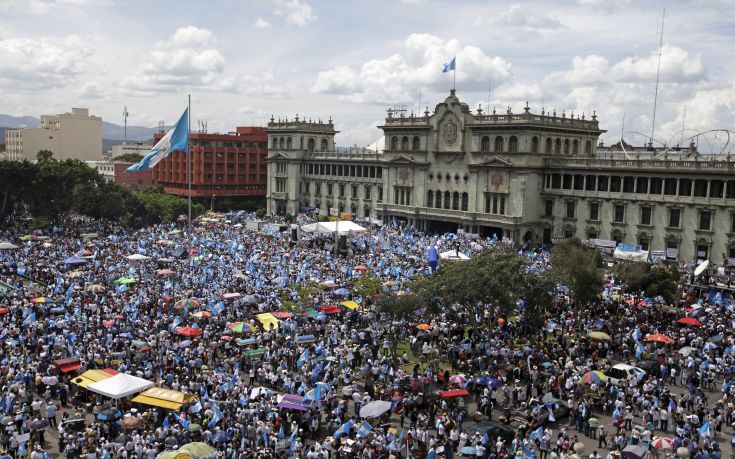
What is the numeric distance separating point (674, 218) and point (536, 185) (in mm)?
13901

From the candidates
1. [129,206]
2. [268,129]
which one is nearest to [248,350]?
[129,206]

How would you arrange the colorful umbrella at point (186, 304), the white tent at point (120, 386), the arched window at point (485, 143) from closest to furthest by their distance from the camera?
the white tent at point (120, 386) → the colorful umbrella at point (186, 304) → the arched window at point (485, 143)

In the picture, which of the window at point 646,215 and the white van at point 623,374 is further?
the window at point 646,215

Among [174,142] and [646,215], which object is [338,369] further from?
[646,215]

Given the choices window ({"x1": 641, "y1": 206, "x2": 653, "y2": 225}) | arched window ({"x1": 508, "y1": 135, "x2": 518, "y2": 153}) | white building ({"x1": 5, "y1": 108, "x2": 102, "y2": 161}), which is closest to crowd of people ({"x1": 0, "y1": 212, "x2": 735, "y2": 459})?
window ({"x1": 641, "y1": 206, "x2": 653, "y2": 225})

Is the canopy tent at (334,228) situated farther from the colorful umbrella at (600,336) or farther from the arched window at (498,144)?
the colorful umbrella at (600,336)

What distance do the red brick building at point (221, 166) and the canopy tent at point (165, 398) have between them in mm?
79793

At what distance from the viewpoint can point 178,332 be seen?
3052cm

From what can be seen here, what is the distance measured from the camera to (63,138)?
155 m

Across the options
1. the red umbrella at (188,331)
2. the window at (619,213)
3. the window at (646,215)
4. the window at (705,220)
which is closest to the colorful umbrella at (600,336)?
the red umbrella at (188,331)

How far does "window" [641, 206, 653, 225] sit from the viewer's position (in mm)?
59281

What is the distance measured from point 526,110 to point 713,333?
36.5 m

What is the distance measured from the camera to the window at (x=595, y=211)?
6316 centimetres

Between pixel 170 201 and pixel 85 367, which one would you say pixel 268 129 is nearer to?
pixel 170 201
